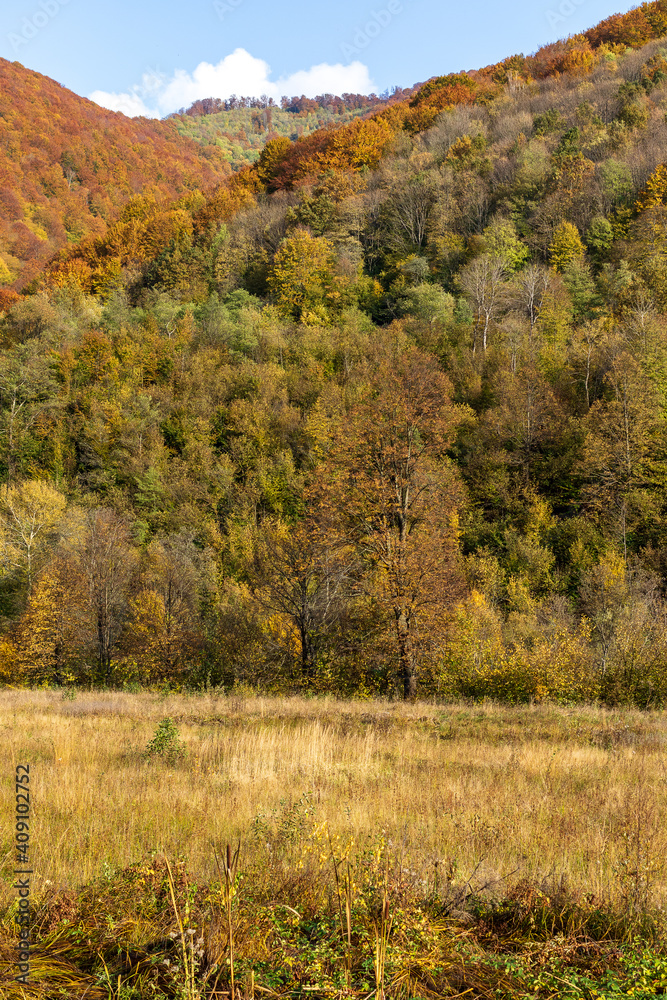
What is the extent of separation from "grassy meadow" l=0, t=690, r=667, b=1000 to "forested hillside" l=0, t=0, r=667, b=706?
8.05 m

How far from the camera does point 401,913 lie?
8.79ft

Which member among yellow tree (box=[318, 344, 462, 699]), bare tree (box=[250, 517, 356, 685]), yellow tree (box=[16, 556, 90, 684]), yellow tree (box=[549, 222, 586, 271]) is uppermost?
yellow tree (box=[549, 222, 586, 271])

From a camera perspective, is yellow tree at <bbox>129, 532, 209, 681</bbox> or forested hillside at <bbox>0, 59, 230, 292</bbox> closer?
yellow tree at <bbox>129, 532, 209, 681</bbox>

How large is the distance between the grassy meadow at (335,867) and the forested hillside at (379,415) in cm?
805

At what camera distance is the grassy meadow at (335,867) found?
2.45m

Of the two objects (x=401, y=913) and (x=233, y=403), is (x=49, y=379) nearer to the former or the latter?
(x=233, y=403)

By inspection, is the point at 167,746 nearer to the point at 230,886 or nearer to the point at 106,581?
the point at 230,886

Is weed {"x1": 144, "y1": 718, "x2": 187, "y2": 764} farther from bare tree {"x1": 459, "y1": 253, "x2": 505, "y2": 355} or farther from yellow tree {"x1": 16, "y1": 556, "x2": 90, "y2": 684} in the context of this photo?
bare tree {"x1": 459, "y1": 253, "x2": 505, "y2": 355}

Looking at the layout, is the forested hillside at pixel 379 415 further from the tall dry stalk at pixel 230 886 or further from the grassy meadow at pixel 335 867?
the tall dry stalk at pixel 230 886

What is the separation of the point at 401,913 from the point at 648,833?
265cm

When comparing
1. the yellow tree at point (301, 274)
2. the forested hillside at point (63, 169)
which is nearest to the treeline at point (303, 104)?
the forested hillside at point (63, 169)

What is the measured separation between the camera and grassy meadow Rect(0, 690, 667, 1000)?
245 cm

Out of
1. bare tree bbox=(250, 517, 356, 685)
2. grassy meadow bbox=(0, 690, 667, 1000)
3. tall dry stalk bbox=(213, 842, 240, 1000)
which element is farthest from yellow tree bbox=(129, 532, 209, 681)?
tall dry stalk bbox=(213, 842, 240, 1000)

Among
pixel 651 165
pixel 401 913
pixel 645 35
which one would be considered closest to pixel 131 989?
pixel 401 913
